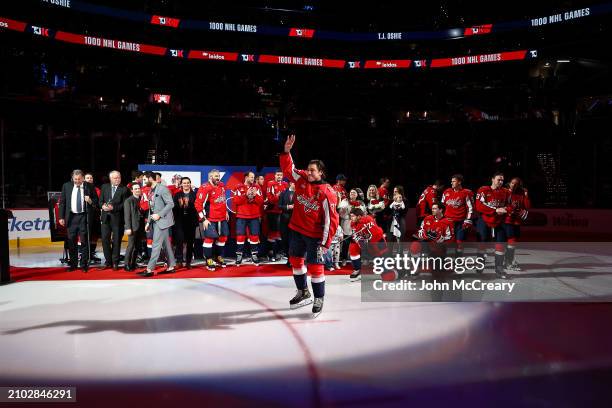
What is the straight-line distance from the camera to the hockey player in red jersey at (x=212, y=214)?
8248 millimetres

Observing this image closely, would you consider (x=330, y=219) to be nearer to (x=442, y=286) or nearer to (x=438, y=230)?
(x=442, y=286)

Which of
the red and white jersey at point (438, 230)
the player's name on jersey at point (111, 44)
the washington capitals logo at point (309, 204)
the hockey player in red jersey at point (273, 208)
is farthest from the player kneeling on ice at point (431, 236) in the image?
the player's name on jersey at point (111, 44)

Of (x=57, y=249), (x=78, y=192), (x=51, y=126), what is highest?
(x=51, y=126)

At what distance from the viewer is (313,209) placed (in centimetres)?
534

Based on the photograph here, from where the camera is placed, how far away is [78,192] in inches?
313

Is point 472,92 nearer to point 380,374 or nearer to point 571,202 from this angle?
point 571,202

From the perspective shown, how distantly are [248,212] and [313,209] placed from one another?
12.6 ft

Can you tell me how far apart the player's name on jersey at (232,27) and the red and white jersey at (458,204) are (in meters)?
14.8

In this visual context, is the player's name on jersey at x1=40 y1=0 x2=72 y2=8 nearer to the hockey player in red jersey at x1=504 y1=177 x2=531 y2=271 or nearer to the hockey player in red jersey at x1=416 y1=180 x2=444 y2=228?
the hockey player in red jersey at x1=416 y1=180 x2=444 y2=228

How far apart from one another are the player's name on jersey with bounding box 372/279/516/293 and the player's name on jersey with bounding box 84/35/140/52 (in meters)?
14.7

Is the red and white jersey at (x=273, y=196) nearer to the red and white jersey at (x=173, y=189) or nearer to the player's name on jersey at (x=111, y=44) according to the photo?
the red and white jersey at (x=173, y=189)

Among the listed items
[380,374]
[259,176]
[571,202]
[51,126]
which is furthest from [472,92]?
[380,374]

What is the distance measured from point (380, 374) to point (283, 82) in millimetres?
17797

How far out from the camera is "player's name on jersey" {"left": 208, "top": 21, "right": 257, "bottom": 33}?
751 inches
